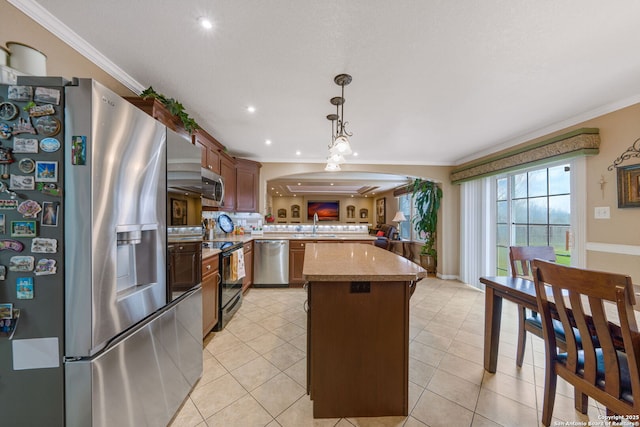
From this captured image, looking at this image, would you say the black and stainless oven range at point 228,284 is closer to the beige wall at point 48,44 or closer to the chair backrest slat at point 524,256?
the beige wall at point 48,44

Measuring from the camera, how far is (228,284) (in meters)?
2.66

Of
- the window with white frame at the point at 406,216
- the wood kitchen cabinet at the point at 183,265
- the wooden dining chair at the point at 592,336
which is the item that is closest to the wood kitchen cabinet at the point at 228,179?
the wood kitchen cabinet at the point at 183,265

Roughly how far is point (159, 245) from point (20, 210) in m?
0.51

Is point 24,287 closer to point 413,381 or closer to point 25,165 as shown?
point 25,165

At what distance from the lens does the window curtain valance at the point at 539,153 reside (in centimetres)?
234

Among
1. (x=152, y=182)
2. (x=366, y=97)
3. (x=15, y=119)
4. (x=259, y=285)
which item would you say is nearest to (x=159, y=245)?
(x=152, y=182)

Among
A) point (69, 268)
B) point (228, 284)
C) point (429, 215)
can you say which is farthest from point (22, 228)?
point (429, 215)

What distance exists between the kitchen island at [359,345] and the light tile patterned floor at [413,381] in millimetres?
108

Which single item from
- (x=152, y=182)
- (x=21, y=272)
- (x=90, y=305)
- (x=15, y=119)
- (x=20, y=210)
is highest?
(x=15, y=119)

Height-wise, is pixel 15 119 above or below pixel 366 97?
below

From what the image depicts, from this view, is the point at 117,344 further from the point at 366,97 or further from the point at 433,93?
the point at 433,93

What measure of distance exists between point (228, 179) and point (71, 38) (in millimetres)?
2281

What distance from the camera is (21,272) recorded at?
874 mm

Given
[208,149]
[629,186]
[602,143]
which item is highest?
[208,149]
